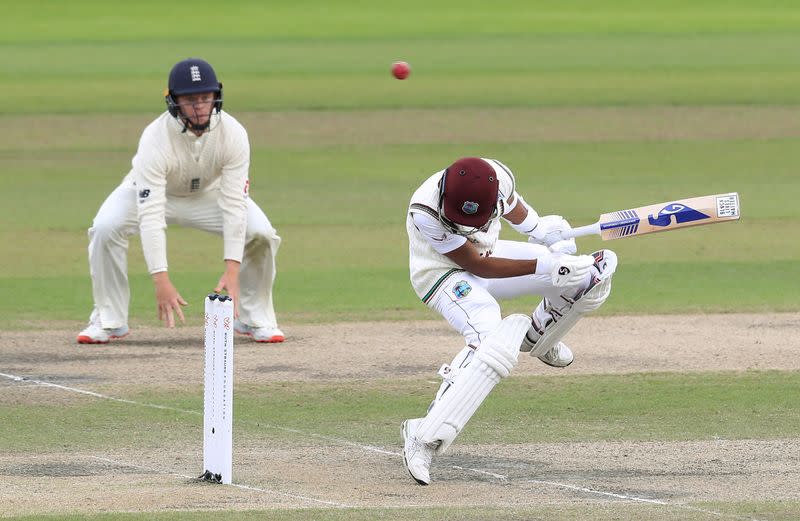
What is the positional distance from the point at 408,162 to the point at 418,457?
12.0 m

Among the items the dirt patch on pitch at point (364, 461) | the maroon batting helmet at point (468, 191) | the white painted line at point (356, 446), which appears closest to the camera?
the white painted line at point (356, 446)

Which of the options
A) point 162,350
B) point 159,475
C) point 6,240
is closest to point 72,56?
point 6,240

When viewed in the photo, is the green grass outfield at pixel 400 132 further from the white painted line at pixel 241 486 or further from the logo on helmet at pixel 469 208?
the logo on helmet at pixel 469 208

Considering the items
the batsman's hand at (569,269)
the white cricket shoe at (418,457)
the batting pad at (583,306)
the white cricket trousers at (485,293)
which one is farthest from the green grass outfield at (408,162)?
the batsman's hand at (569,269)

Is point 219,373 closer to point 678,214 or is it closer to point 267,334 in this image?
point 678,214

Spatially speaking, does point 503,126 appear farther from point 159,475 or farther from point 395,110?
point 159,475

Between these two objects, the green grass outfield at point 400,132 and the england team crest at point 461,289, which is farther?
the green grass outfield at point 400,132

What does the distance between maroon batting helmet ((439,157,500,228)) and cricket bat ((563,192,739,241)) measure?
89cm

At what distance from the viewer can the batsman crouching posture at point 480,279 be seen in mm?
5984

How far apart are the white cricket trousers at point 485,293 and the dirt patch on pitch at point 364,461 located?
0.61 meters

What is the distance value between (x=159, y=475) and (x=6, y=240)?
7.57 metres

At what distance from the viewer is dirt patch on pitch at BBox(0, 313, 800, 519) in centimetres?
563

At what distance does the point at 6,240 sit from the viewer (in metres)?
13.1

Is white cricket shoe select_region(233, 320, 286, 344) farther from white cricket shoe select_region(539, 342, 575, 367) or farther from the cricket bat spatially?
the cricket bat
